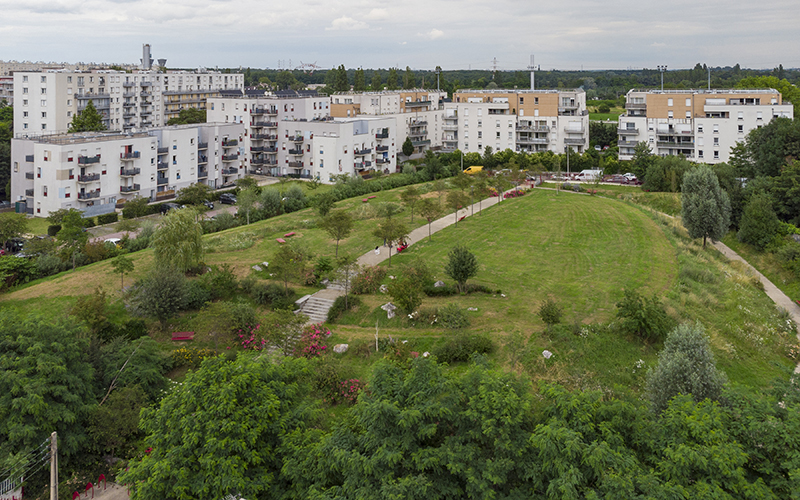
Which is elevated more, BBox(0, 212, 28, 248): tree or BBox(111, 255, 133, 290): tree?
BBox(0, 212, 28, 248): tree

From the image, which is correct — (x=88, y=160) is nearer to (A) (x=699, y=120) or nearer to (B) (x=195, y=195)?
(B) (x=195, y=195)

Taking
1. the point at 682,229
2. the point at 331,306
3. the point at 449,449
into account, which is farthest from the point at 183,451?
the point at 682,229

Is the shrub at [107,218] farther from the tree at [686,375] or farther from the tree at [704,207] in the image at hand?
the tree at [686,375]

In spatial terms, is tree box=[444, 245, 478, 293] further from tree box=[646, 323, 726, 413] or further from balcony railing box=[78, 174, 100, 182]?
balcony railing box=[78, 174, 100, 182]

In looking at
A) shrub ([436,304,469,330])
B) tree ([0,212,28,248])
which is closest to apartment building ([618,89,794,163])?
shrub ([436,304,469,330])

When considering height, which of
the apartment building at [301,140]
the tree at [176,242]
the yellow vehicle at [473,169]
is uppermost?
the apartment building at [301,140]

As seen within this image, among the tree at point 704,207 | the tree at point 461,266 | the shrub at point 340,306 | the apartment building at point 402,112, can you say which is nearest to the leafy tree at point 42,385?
the shrub at point 340,306

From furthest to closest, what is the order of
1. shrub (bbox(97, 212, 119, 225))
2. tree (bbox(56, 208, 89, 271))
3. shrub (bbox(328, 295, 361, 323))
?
shrub (bbox(97, 212, 119, 225)) < tree (bbox(56, 208, 89, 271)) < shrub (bbox(328, 295, 361, 323))
